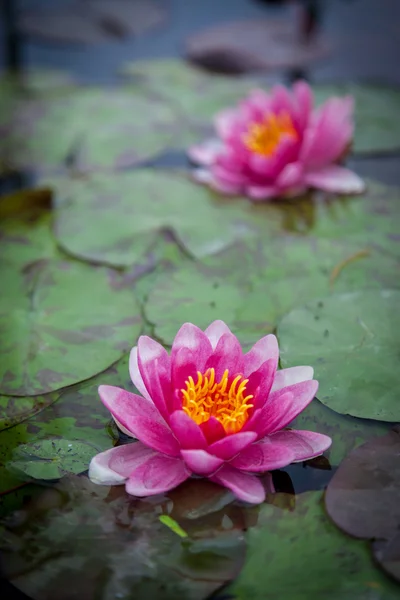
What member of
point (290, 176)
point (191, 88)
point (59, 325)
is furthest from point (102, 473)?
point (191, 88)

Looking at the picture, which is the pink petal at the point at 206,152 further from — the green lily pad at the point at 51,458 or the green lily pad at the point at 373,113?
the green lily pad at the point at 51,458

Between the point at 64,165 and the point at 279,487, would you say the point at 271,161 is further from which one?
the point at 279,487

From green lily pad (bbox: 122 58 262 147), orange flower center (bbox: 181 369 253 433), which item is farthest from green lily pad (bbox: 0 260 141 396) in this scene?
green lily pad (bbox: 122 58 262 147)

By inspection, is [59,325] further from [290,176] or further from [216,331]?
[290,176]

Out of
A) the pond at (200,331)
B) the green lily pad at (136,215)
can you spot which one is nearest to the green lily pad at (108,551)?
the pond at (200,331)

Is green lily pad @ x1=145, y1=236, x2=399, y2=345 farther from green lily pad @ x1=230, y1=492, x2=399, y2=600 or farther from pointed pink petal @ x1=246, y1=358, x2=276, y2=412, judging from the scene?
green lily pad @ x1=230, y1=492, x2=399, y2=600

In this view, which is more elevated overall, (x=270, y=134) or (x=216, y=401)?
(x=270, y=134)

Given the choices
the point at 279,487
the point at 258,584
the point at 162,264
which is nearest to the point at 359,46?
the point at 162,264
